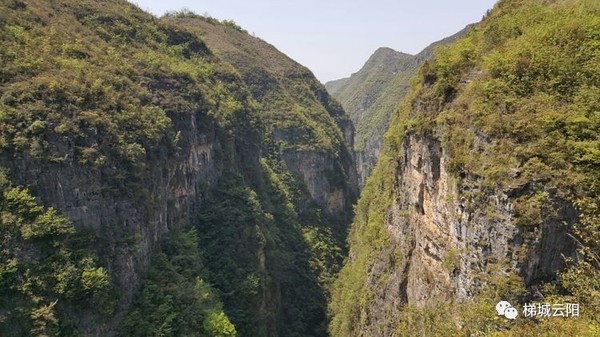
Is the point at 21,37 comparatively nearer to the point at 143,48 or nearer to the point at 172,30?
the point at 143,48

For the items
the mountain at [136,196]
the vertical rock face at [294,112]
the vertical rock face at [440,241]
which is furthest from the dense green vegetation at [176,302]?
the vertical rock face at [294,112]

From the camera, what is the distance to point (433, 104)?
83.0 feet

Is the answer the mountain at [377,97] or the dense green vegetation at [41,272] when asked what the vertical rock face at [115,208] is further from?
the mountain at [377,97]

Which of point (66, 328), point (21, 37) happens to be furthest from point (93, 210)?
point (21, 37)

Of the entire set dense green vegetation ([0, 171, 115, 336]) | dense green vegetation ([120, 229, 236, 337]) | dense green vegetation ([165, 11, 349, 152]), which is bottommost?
dense green vegetation ([120, 229, 236, 337])

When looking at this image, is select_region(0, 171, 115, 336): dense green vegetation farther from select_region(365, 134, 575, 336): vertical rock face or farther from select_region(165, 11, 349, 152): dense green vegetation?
select_region(165, 11, 349, 152): dense green vegetation

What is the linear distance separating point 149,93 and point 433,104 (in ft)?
77.1

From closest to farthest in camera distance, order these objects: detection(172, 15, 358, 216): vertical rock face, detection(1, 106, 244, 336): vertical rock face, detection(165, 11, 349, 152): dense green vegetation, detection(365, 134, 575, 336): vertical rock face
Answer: detection(365, 134, 575, 336): vertical rock face
detection(1, 106, 244, 336): vertical rock face
detection(172, 15, 358, 216): vertical rock face
detection(165, 11, 349, 152): dense green vegetation

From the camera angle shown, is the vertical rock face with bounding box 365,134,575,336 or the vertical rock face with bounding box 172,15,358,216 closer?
the vertical rock face with bounding box 365,134,575,336

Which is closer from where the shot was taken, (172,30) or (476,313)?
(476,313)

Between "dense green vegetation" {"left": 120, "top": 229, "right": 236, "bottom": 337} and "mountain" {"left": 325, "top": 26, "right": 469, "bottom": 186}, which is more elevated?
"mountain" {"left": 325, "top": 26, "right": 469, "bottom": 186}

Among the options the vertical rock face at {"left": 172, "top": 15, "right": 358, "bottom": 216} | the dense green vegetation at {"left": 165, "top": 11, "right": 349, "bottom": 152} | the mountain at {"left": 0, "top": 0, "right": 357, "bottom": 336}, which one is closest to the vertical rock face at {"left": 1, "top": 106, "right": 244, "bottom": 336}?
the mountain at {"left": 0, "top": 0, "right": 357, "bottom": 336}

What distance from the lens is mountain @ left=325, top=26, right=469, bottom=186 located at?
408 ft

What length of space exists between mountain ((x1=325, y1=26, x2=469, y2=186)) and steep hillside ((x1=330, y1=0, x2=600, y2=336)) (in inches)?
3197
